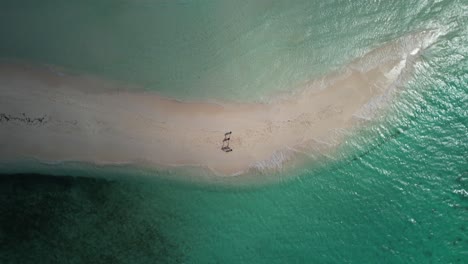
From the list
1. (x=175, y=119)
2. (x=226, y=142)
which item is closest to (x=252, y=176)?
(x=226, y=142)

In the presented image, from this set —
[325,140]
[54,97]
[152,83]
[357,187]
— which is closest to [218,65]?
[152,83]

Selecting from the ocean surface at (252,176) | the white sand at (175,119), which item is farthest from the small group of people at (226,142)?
the ocean surface at (252,176)

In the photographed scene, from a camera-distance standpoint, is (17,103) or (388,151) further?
(388,151)

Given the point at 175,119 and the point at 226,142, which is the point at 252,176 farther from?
the point at 175,119

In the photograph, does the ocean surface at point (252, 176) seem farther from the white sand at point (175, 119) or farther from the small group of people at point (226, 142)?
the small group of people at point (226, 142)

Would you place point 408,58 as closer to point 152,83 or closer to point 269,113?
point 269,113

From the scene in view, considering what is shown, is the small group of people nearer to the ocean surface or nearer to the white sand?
the white sand
